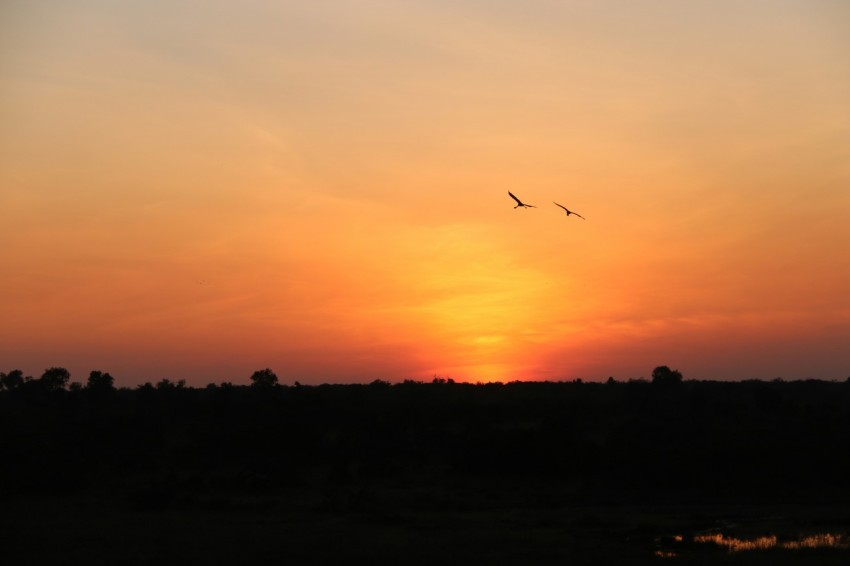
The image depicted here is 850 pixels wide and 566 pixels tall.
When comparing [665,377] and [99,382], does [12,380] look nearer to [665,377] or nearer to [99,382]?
[99,382]

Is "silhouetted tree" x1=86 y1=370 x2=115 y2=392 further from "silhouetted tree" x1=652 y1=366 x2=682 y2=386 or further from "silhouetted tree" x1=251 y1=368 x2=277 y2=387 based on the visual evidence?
"silhouetted tree" x1=652 y1=366 x2=682 y2=386

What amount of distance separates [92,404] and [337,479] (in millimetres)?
25663

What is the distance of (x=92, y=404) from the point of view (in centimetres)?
6262

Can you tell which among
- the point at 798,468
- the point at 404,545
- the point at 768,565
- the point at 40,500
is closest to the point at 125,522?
the point at 40,500

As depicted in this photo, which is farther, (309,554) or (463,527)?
(463,527)

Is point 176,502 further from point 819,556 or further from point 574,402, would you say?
point 574,402

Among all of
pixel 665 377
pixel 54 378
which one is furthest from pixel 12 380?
pixel 665 377

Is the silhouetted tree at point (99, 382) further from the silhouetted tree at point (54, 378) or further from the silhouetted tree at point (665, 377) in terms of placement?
the silhouetted tree at point (665, 377)

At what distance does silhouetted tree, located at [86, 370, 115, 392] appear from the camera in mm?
67750

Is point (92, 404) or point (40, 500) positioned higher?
point (92, 404)

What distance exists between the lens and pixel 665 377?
7212 centimetres

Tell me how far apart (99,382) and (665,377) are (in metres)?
42.0

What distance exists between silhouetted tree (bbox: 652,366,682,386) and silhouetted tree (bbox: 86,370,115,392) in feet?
130

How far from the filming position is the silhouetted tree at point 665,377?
229ft
